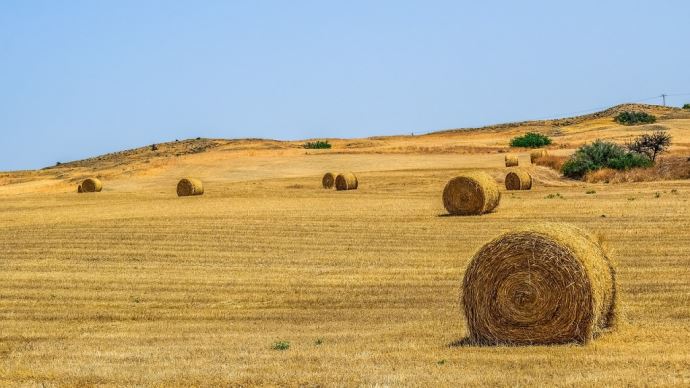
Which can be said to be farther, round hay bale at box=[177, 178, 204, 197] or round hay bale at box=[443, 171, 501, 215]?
round hay bale at box=[177, 178, 204, 197]

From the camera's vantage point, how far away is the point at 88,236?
1271 inches

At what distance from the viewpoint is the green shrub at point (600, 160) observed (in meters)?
55.5

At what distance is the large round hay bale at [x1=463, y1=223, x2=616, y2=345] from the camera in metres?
14.4

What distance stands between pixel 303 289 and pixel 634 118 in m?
95.9

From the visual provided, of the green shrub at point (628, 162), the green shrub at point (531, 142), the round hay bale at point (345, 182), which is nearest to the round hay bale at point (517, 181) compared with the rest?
the round hay bale at point (345, 182)

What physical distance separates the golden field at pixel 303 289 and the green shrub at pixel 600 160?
4.39 meters

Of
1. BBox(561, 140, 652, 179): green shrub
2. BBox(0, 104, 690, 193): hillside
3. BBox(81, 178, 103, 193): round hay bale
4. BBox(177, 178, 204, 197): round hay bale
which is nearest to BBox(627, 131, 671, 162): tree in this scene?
BBox(561, 140, 652, 179): green shrub

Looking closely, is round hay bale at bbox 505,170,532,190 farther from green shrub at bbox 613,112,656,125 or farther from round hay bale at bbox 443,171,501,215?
green shrub at bbox 613,112,656,125

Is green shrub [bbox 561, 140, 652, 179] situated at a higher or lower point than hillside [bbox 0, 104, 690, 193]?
lower

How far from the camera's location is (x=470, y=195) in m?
35.7

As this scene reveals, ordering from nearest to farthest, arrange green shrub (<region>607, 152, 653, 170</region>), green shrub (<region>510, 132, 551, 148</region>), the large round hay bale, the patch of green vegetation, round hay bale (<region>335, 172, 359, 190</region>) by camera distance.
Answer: the large round hay bale
the patch of green vegetation
round hay bale (<region>335, 172, 359, 190</region>)
green shrub (<region>607, 152, 653, 170</region>)
green shrub (<region>510, 132, 551, 148</region>)

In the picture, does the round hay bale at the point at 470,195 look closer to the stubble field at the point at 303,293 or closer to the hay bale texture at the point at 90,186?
the stubble field at the point at 303,293

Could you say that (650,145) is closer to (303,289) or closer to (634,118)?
(303,289)

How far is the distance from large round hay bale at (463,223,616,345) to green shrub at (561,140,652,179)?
4116 centimetres
